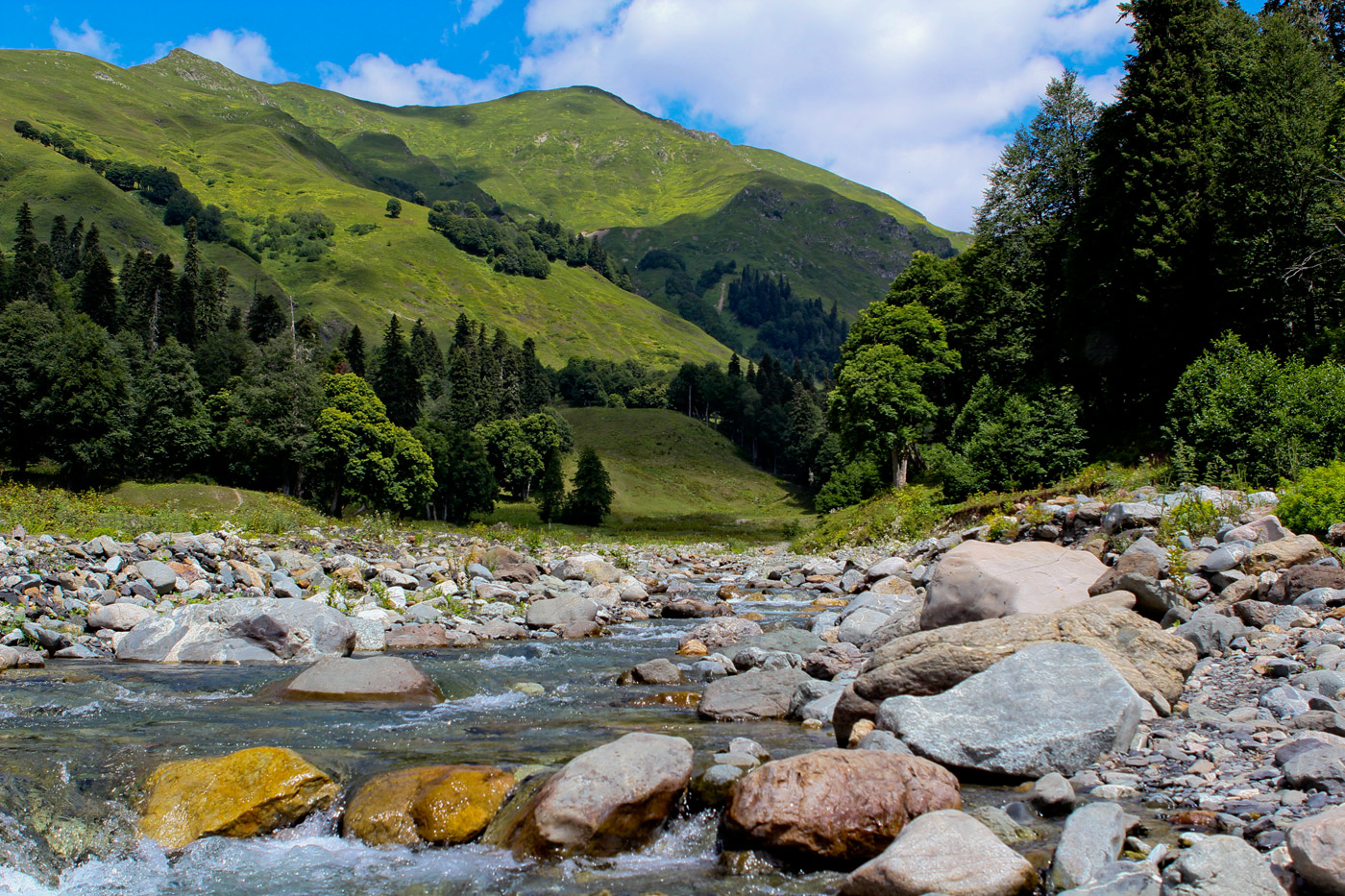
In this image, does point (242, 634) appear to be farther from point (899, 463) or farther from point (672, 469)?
point (672, 469)

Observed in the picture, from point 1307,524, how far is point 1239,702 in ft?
24.5

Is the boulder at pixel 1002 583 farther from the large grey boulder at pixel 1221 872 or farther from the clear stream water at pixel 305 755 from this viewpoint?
the large grey boulder at pixel 1221 872

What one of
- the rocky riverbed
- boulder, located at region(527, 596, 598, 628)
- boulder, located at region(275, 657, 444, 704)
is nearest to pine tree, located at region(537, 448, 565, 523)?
boulder, located at region(527, 596, 598, 628)

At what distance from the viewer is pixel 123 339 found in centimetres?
8669

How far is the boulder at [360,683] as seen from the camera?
12844 millimetres

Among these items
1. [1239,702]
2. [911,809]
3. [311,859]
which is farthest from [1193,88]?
[311,859]

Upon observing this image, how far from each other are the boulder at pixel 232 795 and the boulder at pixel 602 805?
2289 millimetres

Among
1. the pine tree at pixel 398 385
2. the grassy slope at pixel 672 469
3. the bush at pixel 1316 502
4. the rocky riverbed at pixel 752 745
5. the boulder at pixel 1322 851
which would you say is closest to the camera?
the boulder at pixel 1322 851

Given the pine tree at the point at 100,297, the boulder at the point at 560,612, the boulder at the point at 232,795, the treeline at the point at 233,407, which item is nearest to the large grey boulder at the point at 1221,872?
the boulder at the point at 232,795

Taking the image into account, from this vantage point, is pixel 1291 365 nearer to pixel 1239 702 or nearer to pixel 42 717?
pixel 1239 702

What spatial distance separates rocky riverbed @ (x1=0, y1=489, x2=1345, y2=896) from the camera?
6.55 m

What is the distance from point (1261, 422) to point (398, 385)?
317ft

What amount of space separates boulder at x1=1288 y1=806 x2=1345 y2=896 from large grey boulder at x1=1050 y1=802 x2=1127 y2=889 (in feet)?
3.63

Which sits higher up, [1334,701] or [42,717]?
[1334,701]
